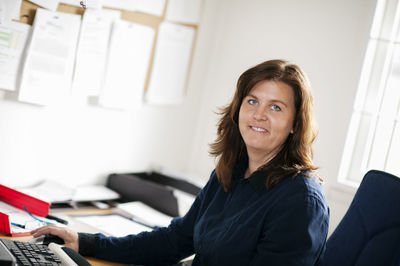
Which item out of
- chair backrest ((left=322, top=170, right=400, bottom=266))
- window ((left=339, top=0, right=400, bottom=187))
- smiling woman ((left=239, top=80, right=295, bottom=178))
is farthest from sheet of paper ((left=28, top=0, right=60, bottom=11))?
window ((left=339, top=0, right=400, bottom=187))

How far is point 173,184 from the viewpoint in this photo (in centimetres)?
259

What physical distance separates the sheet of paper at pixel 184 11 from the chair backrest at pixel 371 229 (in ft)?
4.69

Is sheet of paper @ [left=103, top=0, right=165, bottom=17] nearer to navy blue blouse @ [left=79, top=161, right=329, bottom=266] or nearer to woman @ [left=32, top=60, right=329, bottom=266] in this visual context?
woman @ [left=32, top=60, right=329, bottom=266]

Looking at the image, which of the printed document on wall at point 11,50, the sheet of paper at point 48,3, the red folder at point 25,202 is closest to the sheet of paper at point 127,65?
the sheet of paper at point 48,3

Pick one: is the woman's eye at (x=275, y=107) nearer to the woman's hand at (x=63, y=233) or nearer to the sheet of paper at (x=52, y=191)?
the woman's hand at (x=63, y=233)

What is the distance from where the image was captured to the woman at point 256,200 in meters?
1.41

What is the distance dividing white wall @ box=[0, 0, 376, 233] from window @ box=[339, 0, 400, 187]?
69mm

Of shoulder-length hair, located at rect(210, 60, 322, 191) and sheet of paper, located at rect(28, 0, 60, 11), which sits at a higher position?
sheet of paper, located at rect(28, 0, 60, 11)

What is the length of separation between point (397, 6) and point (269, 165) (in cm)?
129

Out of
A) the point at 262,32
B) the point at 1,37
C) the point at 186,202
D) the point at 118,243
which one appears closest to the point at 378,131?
the point at 262,32

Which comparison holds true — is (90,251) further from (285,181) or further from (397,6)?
(397,6)

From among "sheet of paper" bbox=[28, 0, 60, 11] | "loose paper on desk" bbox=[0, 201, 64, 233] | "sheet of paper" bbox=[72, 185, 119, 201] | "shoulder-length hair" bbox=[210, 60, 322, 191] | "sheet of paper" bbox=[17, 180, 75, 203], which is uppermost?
"sheet of paper" bbox=[28, 0, 60, 11]

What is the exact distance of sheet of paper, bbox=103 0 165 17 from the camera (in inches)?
87.1

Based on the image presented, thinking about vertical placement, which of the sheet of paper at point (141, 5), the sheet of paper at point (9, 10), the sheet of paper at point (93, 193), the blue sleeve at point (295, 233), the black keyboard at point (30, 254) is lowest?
the sheet of paper at point (93, 193)
